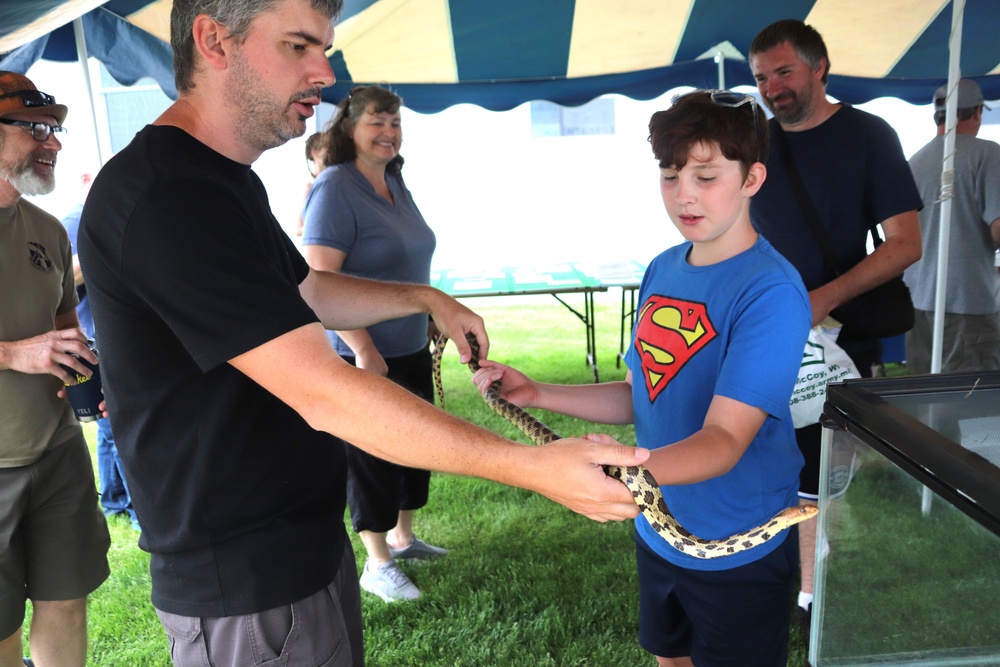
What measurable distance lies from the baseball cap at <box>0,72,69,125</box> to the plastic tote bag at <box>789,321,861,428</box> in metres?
3.14

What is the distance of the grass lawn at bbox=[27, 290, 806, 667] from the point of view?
11.7 ft

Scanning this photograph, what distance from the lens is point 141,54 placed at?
4727 millimetres

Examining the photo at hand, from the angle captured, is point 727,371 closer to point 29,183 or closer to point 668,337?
point 668,337

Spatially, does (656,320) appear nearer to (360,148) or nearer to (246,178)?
(246,178)

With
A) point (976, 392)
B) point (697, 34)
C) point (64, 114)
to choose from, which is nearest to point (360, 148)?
point (64, 114)

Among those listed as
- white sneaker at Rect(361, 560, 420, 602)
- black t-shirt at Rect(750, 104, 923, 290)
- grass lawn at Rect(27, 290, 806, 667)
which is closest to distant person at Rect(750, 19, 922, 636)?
black t-shirt at Rect(750, 104, 923, 290)

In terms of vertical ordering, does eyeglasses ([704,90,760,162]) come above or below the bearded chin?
above

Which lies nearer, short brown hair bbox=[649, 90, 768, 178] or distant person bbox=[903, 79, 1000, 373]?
short brown hair bbox=[649, 90, 768, 178]

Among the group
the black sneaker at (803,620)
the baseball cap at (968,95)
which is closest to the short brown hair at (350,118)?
→ the black sneaker at (803,620)

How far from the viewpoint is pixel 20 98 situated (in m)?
2.94

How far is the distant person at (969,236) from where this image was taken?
16.1ft

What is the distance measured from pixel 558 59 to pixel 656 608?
5708mm

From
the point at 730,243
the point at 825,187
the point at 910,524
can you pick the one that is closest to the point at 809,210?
the point at 825,187

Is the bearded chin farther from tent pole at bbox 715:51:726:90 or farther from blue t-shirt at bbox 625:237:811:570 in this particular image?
tent pole at bbox 715:51:726:90
